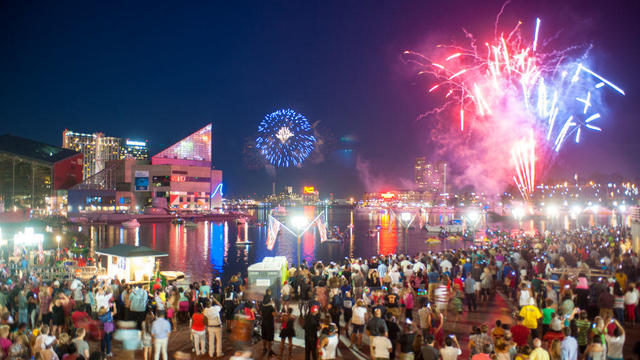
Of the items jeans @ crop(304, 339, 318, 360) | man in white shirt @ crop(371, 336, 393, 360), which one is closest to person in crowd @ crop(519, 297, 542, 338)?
man in white shirt @ crop(371, 336, 393, 360)

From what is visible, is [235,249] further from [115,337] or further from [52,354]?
[52,354]

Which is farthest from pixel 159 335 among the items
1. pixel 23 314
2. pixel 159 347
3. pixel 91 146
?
pixel 91 146

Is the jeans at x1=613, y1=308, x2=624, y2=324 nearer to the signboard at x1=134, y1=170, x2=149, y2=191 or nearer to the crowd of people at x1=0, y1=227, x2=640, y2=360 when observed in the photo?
the crowd of people at x1=0, y1=227, x2=640, y2=360

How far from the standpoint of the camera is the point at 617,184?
518 ft

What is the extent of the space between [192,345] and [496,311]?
8.31m

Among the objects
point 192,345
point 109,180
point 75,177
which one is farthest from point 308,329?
point 109,180

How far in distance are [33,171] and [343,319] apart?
261 feet

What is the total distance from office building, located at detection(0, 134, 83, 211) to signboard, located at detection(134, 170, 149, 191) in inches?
506

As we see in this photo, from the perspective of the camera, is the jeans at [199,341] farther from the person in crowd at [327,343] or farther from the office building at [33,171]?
the office building at [33,171]

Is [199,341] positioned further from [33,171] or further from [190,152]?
[190,152]

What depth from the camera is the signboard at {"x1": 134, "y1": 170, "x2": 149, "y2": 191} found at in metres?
105

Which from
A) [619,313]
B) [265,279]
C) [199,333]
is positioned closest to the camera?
[199,333]

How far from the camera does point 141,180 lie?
105062 mm

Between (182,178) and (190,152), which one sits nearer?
(182,178)
